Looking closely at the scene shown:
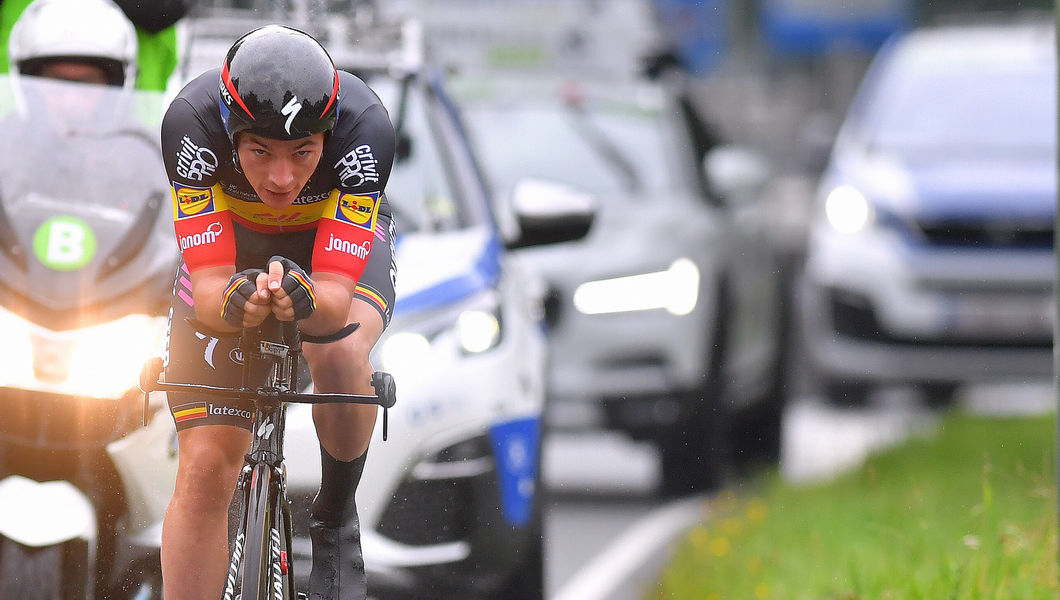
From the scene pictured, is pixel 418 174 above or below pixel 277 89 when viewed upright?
below

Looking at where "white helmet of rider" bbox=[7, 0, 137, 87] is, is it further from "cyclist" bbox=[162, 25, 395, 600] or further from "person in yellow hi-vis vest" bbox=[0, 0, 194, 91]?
"cyclist" bbox=[162, 25, 395, 600]

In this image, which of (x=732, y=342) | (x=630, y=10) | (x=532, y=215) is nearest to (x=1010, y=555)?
(x=532, y=215)

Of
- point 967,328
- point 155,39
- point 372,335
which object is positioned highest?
point 155,39

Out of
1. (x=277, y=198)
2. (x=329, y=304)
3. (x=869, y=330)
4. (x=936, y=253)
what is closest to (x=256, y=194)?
(x=277, y=198)

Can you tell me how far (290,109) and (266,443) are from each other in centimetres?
66

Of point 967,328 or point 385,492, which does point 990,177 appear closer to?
point 967,328

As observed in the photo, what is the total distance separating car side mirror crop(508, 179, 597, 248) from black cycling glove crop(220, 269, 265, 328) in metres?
2.82

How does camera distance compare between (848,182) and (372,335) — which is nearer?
(372,335)

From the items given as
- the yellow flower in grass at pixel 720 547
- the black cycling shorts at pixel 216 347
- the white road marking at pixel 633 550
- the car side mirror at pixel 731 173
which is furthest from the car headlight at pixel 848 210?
the black cycling shorts at pixel 216 347

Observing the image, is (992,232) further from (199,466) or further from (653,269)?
(199,466)

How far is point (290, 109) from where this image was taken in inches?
127

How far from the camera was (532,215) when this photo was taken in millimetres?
6008

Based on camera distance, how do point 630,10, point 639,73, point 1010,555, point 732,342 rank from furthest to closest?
point 630,10 → point 639,73 → point 732,342 → point 1010,555

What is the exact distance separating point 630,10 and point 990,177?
98.2 inches
